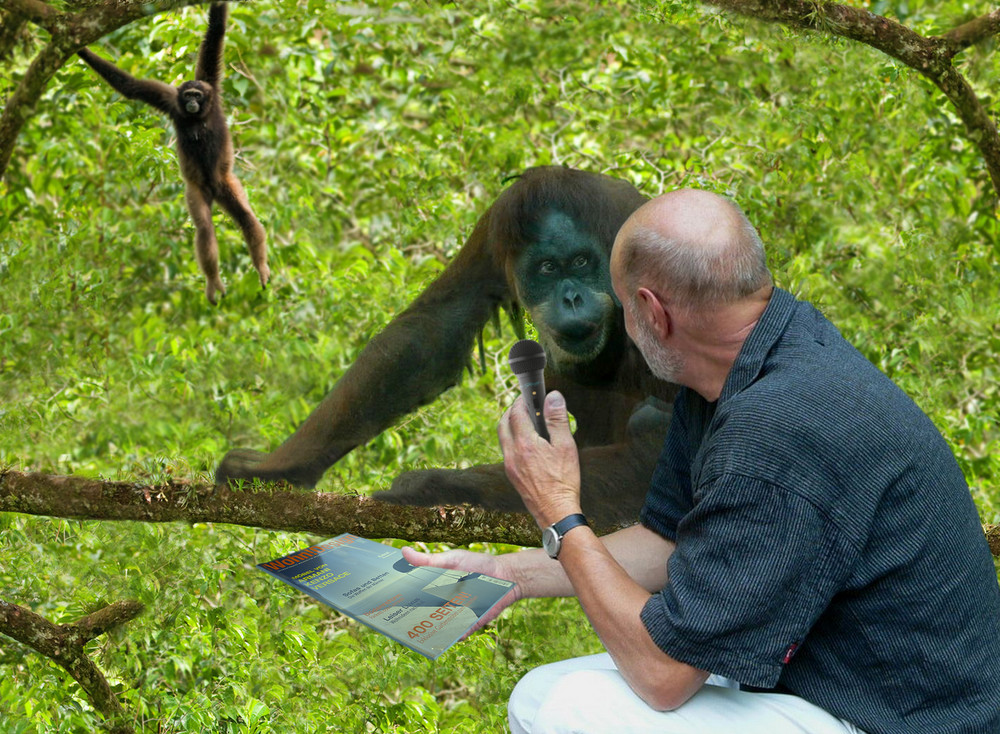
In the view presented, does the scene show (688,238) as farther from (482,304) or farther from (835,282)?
(835,282)

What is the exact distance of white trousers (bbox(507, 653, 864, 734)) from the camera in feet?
5.56

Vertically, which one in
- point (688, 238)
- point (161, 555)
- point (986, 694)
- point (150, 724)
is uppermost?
point (688, 238)

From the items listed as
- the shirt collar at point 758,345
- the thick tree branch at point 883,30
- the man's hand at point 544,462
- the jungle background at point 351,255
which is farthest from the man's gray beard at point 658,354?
the thick tree branch at point 883,30

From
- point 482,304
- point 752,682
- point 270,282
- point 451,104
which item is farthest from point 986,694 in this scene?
point 451,104

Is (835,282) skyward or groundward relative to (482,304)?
groundward

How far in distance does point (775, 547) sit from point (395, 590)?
1.05m

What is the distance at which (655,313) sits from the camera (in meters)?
1.77

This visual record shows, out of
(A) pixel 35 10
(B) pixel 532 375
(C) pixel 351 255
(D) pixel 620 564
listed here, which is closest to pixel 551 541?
(D) pixel 620 564

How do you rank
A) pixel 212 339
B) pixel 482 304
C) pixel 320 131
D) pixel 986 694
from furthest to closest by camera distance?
pixel 320 131 < pixel 212 339 < pixel 482 304 < pixel 986 694

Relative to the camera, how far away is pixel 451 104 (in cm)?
519

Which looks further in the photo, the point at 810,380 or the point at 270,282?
the point at 270,282

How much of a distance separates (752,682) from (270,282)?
9.52 feet

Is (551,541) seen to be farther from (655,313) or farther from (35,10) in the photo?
(35,10)

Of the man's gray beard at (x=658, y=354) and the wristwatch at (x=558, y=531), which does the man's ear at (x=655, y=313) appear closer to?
the man's gray beard at (x=658, y=354)
